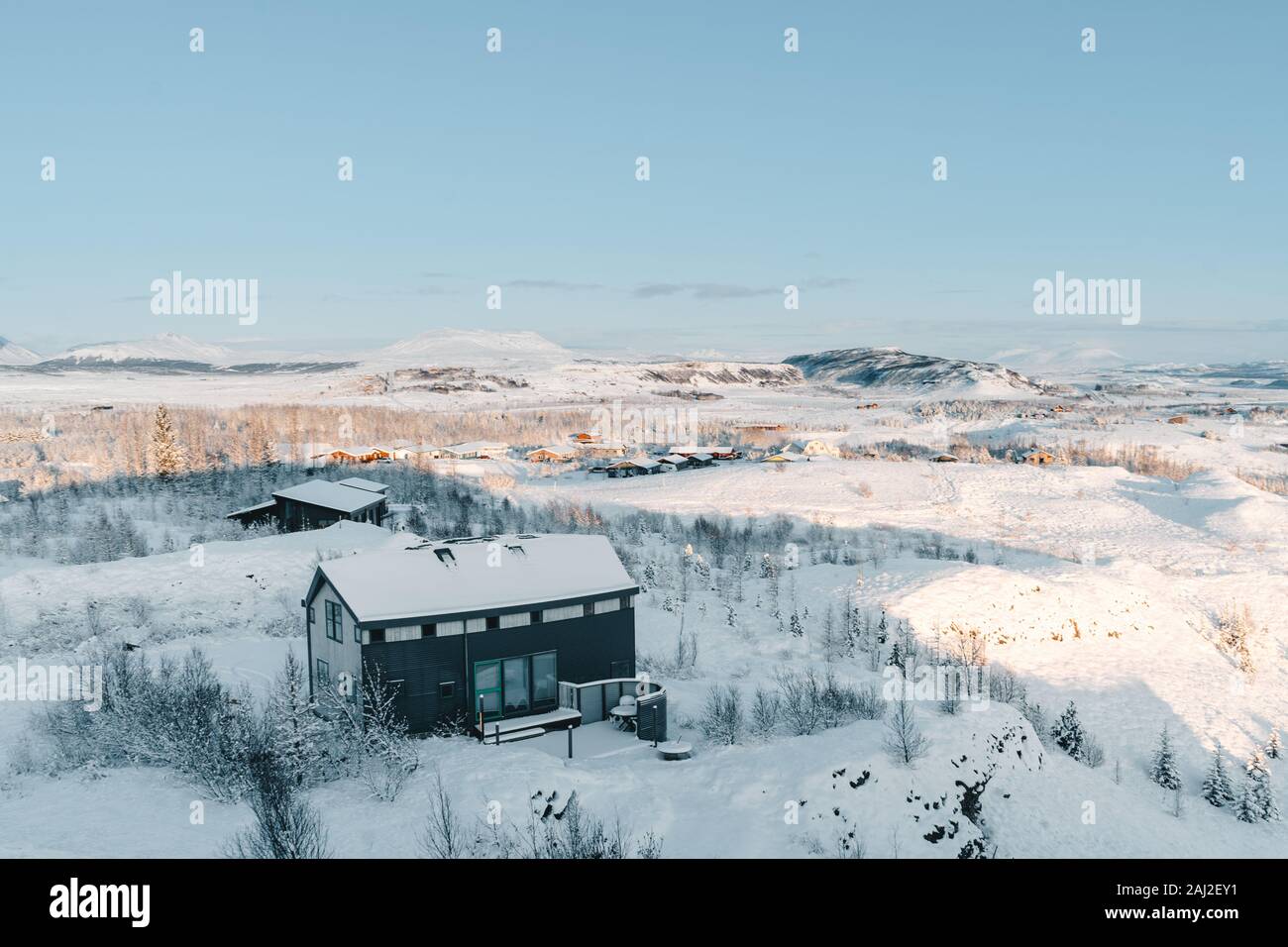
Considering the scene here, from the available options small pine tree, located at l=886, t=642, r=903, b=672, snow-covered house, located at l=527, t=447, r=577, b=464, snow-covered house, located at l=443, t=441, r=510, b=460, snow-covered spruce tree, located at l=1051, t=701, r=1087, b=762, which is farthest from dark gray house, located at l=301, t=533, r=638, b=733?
snow-covered house, located at l=443, t=441, r=510, b=460

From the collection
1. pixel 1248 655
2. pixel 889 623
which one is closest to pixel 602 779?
pixel 889 623

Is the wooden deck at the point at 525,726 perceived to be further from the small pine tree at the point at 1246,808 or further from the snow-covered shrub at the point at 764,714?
the small pine tree at the point at 1246,808

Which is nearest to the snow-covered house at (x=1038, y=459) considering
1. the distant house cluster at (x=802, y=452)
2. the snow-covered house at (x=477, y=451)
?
the distant house cluster at (x=802, y=452)

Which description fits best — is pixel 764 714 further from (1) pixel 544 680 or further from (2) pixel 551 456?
(2) pixel 551 456

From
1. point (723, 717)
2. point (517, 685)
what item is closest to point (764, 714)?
point (723, 717)

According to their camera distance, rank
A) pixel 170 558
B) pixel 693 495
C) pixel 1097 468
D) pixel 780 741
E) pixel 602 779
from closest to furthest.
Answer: pixel 602 779, pixel 780 741, pixel 170 558, pixel 693 495, pixel 1097 468

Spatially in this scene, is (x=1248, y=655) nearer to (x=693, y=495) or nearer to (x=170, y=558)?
(x=693, y=495)
